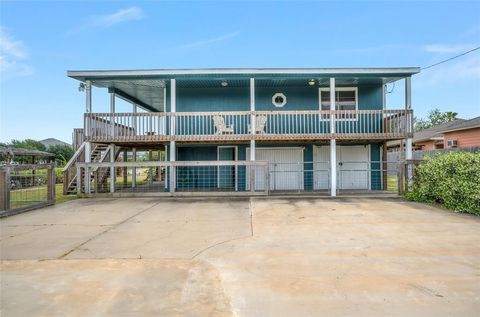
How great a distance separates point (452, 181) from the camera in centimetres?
829

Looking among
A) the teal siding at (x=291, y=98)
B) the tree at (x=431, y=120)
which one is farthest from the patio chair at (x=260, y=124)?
the tree at (x=431, y=120)

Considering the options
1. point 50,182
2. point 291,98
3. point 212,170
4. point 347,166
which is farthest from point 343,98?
point 50,182

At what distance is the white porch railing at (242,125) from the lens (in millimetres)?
11656

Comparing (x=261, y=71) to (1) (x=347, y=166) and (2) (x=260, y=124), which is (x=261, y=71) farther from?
(1) (x=347, y=166)

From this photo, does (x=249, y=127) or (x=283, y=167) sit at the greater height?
(x=249, y=127)

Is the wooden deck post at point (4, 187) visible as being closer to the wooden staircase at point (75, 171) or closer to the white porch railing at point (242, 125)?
the wooden staircase at point (75, 171)

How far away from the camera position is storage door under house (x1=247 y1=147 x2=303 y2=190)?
1380 centimetres

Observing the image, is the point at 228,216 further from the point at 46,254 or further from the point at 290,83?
the point at 290,83

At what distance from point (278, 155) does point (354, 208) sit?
19.3ft

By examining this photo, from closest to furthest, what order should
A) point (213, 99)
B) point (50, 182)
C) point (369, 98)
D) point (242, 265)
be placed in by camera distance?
point (242, 265) < point (50, 182) < point (369, 98) < point (213, 99)

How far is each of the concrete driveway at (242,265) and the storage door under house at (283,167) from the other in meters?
6.25

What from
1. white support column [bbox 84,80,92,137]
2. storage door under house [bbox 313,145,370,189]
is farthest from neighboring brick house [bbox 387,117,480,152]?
white support column [bbox 84,80,92,137]

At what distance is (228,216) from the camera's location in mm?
7508

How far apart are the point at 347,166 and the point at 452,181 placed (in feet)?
18.9
